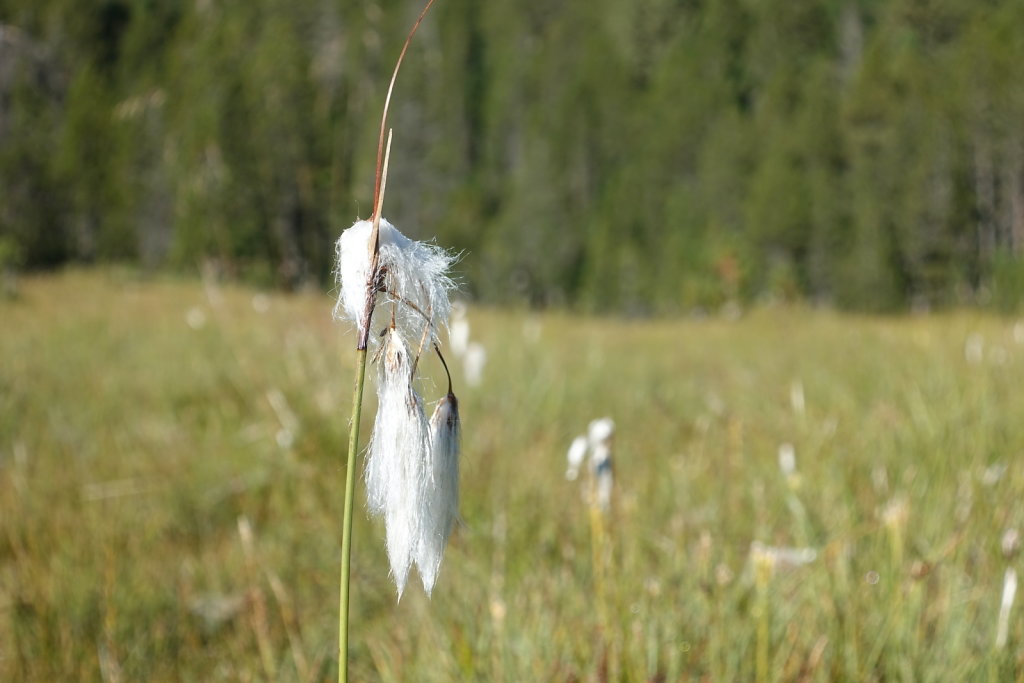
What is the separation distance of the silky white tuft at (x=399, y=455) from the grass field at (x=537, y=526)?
97 millimetres

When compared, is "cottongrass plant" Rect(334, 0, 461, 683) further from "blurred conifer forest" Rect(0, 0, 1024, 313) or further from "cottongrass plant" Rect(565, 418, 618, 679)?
"blurred conifer forest" Rect(0, 0, 1024, 313)

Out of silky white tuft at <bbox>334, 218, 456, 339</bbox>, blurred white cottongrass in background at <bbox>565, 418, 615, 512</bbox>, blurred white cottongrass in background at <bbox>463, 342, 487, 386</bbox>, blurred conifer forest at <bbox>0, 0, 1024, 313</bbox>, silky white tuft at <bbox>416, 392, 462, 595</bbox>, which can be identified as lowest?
blurred white cottongrass in background at <bbox>463, 342, 487, 386</bbox>

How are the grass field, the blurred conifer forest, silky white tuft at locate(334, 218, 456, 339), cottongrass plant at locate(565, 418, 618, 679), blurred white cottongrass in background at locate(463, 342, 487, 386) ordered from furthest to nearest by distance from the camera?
the blurred conifer forest
blurred white cottongrass in background at locate(463, 342, 487, 386)
the grass field
cottongrass plant at locate(565, 418, 618, 679)
silky white tuft at locate(334, 218, 456, 339)

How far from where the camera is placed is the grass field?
1417 millimetres

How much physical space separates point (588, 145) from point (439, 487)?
39.7 m

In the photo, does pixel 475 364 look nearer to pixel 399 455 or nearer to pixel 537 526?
pixel 537 526

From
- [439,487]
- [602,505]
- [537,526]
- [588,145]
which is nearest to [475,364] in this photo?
[537,526]

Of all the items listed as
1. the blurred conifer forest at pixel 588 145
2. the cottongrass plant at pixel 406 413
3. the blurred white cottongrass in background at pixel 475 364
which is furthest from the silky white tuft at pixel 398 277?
the blurred conifer forest at pixel 588 145

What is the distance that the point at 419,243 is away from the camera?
25.3 inches

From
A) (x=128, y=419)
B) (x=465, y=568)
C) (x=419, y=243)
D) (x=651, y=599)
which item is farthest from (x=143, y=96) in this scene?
(x=419, y=243)

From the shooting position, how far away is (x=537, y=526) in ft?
7.68

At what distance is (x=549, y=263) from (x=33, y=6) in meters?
19.9

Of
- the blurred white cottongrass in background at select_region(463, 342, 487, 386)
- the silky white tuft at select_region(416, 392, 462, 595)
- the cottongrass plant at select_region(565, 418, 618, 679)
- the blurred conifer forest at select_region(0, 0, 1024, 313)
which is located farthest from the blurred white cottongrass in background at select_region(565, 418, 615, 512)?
the blurred conifer forest at select_region(0, 0, 1024, 313)

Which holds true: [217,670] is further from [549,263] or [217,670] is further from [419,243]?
[549,263]
